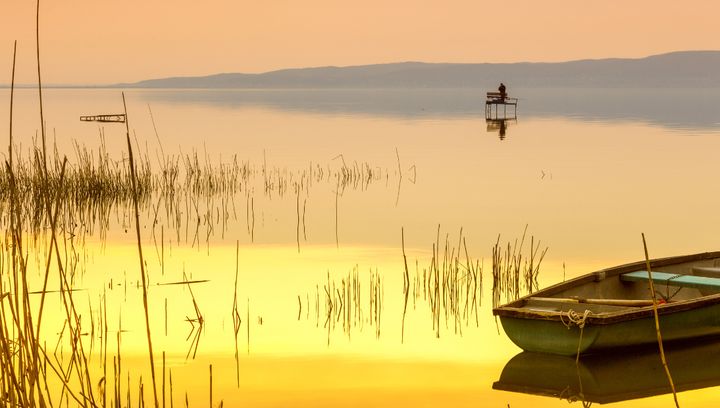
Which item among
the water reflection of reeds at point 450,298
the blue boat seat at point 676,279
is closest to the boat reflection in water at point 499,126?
the water reflection of reeds at point 450,298

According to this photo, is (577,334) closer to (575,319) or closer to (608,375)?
(575,319)

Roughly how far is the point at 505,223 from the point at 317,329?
11.5 meters

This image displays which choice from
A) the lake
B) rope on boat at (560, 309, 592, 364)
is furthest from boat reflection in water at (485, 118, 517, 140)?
rope on boat at (560, 309, 592, 364)

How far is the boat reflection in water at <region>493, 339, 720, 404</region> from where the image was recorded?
10297 millimetres

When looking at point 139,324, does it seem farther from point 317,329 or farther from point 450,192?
point 450,192

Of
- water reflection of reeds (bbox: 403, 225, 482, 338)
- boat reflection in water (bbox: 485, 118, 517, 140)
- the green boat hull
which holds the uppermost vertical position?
the green boat hull

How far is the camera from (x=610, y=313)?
10281mm

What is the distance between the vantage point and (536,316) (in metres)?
10.4

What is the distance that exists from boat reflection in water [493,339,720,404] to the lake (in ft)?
0.10

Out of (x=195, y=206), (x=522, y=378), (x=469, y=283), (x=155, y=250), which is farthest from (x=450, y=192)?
(x=522, y=378)

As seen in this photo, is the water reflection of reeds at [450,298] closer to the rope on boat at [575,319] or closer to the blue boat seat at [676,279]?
the blue boat seat at [676,279]

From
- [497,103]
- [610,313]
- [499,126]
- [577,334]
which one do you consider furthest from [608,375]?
[497,103]

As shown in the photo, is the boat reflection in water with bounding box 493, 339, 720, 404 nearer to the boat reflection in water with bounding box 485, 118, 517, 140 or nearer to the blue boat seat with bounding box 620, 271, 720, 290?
the blue boat seat with bounding box 620, 271, 720, 290

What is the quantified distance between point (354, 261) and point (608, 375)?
7411mm
